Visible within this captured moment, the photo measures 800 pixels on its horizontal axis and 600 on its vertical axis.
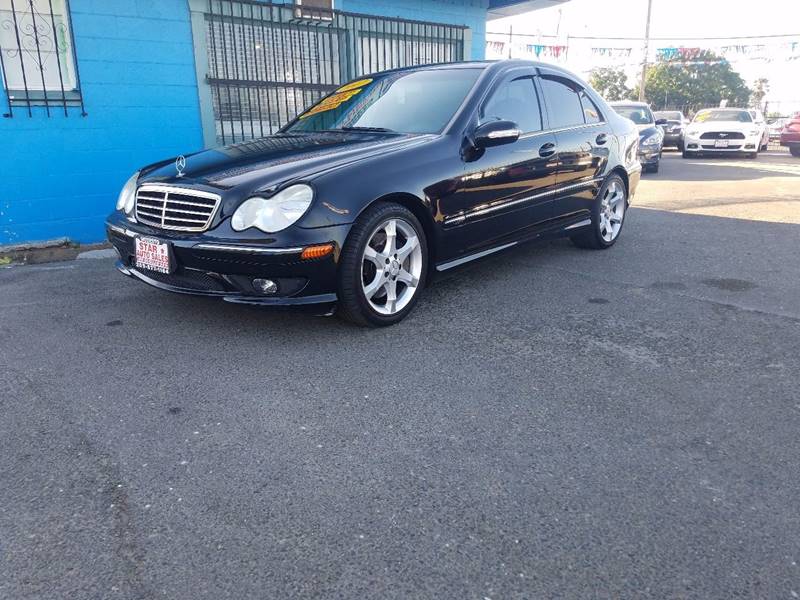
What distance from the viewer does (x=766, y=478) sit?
237 cm

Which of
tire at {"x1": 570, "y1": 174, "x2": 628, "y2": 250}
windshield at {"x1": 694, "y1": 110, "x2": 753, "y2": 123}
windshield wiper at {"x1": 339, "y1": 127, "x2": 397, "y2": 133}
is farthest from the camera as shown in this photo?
windshield at {"x1": 694, "y1": 110, "x2": 753, "y2": 123}

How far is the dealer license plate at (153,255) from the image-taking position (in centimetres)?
362

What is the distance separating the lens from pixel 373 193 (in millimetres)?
3680

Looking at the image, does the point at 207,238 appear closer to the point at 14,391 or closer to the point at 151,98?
the point at 14,391

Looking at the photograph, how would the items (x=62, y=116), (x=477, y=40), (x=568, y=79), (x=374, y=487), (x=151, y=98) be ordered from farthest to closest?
(x=477, y=40), (x=151, y=98), (x=62, y=116), (x=568, y=79), (x=374, y=487)

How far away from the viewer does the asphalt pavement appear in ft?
6.29

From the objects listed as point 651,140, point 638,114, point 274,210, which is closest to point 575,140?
point 274,210

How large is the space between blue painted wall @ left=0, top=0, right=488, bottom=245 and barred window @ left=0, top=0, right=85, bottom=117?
0.11 m

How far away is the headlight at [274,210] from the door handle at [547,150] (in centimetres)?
214

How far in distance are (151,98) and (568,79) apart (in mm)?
4279

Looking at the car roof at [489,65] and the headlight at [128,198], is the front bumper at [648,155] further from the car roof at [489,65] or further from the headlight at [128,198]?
the headlight at [128,198]

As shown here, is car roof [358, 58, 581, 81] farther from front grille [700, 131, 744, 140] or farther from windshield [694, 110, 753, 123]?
windshield [694, 110, 753, 123]

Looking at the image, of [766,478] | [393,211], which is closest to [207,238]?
[393,211]

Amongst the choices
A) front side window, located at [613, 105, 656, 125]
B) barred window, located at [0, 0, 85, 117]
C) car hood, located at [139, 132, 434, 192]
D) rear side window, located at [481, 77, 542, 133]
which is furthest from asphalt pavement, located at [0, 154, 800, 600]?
front side window, located at [613, 105, 656, 125]
